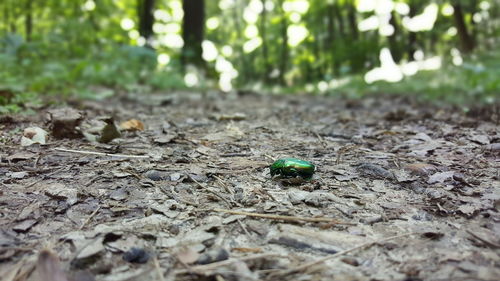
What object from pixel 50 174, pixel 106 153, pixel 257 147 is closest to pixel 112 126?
pixel 106 153

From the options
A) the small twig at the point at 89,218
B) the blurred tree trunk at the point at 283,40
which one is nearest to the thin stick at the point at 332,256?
the small twig at the point at 89,218

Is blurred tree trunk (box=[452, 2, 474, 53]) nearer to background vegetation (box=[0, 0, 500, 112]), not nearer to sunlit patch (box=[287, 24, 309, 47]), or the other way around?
background vegetation (box=[0, 0, 500, 112])

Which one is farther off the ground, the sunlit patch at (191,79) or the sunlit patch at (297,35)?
the sunlit patch at (297,35)

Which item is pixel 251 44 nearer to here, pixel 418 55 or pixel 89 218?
pixel 418 55

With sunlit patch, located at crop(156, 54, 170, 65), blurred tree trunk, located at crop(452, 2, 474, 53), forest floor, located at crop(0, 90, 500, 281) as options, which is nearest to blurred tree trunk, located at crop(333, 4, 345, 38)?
blurred tree trunk, located at crop(452, 2, 474, 53)

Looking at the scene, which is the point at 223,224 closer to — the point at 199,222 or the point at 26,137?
the point at 199,222

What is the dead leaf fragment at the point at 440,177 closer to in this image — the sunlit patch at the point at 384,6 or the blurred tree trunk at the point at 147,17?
the blurred tree trunk at the point at 147,17
